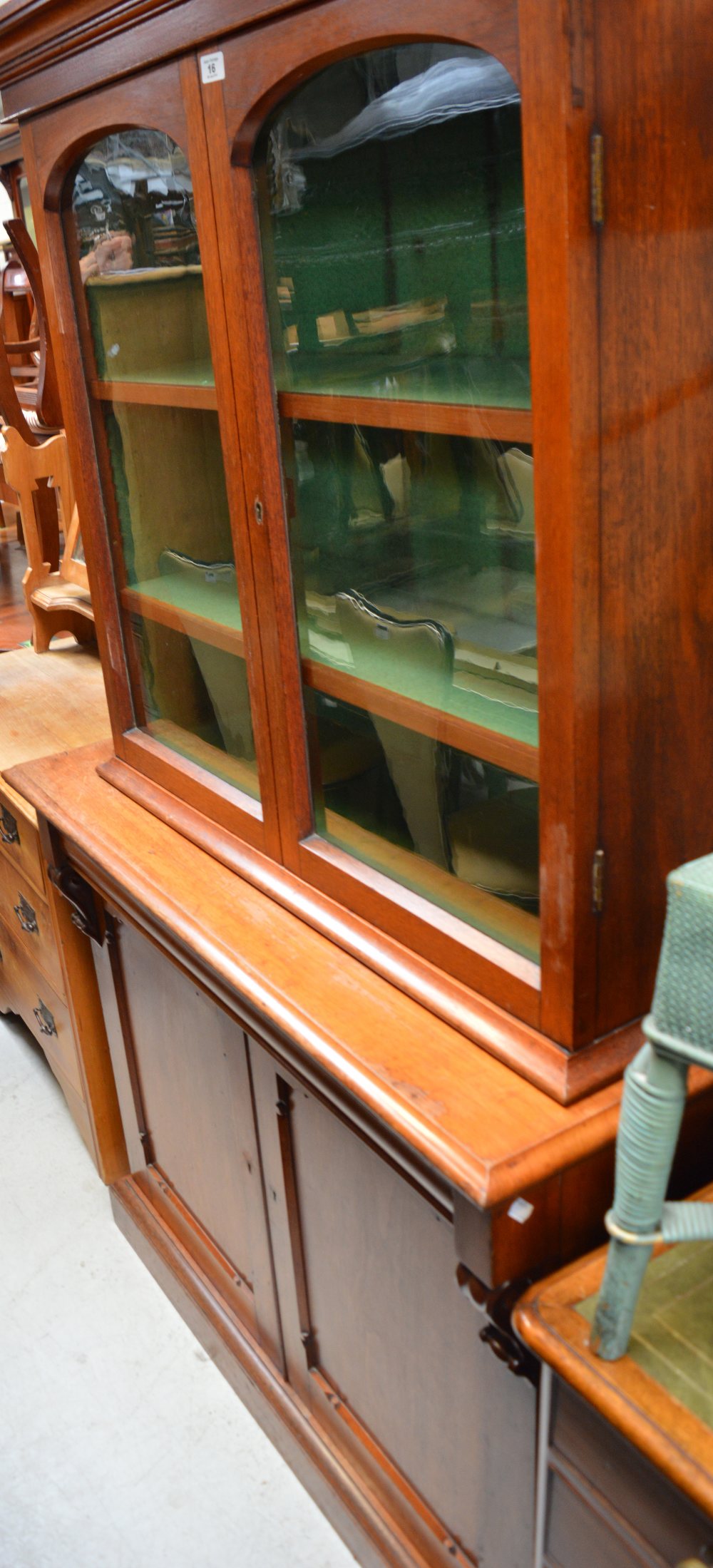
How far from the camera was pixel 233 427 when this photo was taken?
3.68ft

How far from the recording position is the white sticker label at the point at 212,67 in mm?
989

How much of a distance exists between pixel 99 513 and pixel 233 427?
401 millimetres

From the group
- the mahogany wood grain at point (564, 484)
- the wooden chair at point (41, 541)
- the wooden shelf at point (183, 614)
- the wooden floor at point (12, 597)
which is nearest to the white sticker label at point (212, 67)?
the mahogany wood grain at point (564, 484)

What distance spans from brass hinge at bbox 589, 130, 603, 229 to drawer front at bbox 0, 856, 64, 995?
1460 millimetres

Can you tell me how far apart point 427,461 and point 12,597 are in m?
3.39

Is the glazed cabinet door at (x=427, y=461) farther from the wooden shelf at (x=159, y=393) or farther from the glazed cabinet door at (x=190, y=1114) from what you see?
the glazed cabinet door at (x=190, y=1114)

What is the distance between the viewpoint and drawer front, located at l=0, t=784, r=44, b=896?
Result: 6.30 ft

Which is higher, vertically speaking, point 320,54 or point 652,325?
point 320,54

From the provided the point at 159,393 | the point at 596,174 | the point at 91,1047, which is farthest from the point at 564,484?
the point at 91,1047

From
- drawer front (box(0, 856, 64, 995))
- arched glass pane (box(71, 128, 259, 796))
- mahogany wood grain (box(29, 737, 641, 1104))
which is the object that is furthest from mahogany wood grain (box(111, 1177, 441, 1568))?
arched glass pane (box(71, 128, 259, 796))

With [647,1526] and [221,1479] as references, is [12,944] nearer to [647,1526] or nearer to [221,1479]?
[221,1479]

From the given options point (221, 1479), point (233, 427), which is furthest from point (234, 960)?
point (221, 1479)

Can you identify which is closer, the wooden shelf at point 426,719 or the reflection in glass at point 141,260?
the wooden shelf at point 426,719

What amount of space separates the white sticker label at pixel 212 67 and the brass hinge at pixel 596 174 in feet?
1.39
